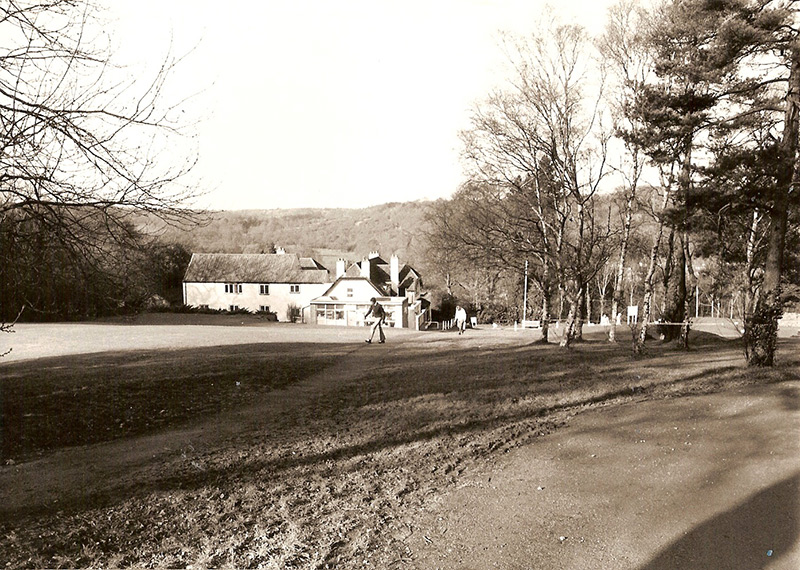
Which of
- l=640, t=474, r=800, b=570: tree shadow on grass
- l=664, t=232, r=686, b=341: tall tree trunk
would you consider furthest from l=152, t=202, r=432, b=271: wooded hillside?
l=640, t=474, r=800, b=570: tree shadow on grass

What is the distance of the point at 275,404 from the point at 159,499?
5.57m

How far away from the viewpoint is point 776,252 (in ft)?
40.3

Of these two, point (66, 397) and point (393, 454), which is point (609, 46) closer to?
point (393, 454)

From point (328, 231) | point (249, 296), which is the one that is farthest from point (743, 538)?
point (328, 231)

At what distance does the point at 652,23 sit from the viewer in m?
19.7

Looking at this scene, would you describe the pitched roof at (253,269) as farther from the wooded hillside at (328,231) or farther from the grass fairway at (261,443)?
the grass fairway at (261,443)

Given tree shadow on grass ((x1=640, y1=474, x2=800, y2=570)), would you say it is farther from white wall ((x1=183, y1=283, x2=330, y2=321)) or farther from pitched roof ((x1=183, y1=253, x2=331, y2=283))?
white wall ((x1=183, y1=283, x2=330, y2=321))

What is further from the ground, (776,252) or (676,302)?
(776,252)

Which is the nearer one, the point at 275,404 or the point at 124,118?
the point at 124,118

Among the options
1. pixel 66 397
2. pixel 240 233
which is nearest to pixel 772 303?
pixel 66 397

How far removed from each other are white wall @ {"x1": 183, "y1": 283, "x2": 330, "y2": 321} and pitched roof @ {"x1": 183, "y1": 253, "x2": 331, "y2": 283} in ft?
2.03

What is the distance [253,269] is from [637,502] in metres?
61.8

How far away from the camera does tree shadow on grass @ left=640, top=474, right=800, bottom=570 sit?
4270mm

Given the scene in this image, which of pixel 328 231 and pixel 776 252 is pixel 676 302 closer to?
pixel 776 252
